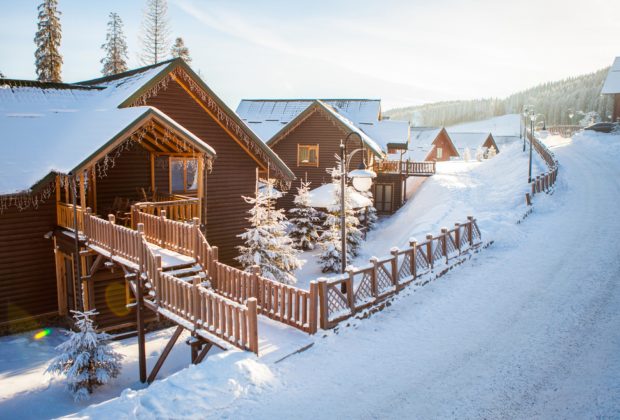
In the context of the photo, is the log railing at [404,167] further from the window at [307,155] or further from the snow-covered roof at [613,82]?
the snow-covered roof at [613,82]

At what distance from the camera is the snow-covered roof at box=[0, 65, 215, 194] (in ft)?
46.0

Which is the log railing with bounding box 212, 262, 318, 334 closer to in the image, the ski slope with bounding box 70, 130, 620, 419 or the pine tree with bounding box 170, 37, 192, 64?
the ski slope with bounding box 70, 130, 620, 419

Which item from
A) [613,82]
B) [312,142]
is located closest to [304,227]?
[312,142]

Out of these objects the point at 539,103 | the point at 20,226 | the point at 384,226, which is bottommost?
the point at 384,226

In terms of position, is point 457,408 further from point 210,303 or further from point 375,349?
point 210,303

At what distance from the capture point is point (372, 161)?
3547cm

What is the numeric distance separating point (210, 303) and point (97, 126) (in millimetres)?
8635

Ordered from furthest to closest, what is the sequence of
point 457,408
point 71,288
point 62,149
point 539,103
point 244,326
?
point 539,103
point 71,288
point 62,149
point 244,326
point 457,408

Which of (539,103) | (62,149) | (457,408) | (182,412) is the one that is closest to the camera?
(182,412)

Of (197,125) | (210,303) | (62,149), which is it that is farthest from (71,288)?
(210,303)

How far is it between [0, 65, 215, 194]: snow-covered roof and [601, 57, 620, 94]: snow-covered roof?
60605 millimetres

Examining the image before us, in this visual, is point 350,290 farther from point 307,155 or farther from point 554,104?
point 554,104

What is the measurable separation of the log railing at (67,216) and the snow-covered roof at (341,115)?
59.3 feet

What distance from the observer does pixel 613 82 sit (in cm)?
5906
